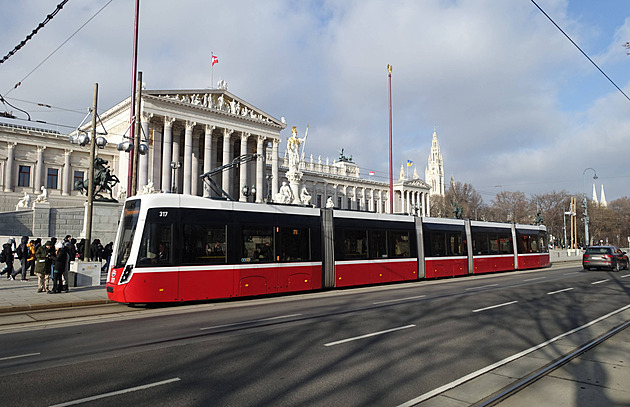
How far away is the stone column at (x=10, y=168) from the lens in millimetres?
53406

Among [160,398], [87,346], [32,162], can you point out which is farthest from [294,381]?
[32,162]

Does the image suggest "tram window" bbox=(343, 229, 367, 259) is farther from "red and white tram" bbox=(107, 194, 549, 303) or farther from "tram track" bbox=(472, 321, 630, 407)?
"tram track" bbox=(472, 321, 630, 407)

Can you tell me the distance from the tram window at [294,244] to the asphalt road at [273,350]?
2511mm

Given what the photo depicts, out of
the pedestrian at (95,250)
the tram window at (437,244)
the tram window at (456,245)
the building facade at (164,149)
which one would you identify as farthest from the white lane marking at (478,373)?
the building facade at (164,149)

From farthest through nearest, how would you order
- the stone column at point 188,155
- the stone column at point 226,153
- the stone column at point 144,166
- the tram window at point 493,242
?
the stone column at point 226,153
the stone column at point 188,155
the stone column at point 144,166
the tram window at point 493,242

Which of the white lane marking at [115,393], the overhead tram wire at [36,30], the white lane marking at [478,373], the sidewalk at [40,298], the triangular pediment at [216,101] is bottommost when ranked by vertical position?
the white lane marking at [478,373]

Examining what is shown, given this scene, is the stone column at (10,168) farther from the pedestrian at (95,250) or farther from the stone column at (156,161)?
the pedestrian at (95,250)

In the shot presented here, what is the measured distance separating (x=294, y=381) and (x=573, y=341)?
17.9ft

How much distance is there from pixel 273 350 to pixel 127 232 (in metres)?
7.00

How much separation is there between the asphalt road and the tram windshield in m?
1.54

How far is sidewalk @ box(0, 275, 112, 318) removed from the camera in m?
12.4

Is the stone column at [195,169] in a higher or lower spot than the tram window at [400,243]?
higher

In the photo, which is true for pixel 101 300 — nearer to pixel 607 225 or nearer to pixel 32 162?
pixel 32 162

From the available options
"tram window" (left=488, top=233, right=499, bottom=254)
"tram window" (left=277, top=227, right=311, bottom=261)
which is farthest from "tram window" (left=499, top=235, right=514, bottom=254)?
"tram window" (left=277, top=227, right=311, bottom=261)
